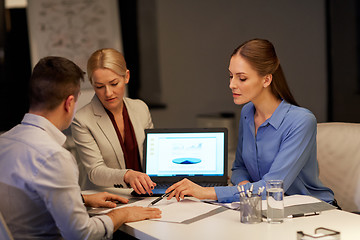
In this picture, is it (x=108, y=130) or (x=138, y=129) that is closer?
(x=108, y=130)

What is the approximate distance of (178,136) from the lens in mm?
2541

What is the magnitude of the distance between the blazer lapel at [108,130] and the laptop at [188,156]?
17 centimetres

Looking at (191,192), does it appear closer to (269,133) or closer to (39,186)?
(269,133)

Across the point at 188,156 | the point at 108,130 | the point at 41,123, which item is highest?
the point at 41,123

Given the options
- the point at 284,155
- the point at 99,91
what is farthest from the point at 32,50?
the point at 284,155

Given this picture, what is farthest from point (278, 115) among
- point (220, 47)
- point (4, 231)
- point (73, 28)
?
point (220, 47)

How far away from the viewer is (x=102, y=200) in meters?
2.27

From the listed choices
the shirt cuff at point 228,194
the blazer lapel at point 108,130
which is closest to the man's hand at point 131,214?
the shirt cuff at point 228,194

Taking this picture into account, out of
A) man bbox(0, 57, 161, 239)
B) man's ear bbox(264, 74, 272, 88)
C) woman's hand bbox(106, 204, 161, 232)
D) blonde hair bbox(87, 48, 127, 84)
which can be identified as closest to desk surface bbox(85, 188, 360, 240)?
woman's hand bbox(106, 204, 161, 232)

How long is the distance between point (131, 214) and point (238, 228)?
1.44ft

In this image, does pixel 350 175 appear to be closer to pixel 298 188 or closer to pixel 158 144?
pixel 298 188

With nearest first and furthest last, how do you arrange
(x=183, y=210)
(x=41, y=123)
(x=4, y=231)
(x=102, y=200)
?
(x=4, y=231)
(x=41, y=123)
(x=183, y=210)
(x=102, y=200)

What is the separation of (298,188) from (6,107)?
9.77 feet

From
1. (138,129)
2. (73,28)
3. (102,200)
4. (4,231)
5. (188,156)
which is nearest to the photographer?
(4,231)
